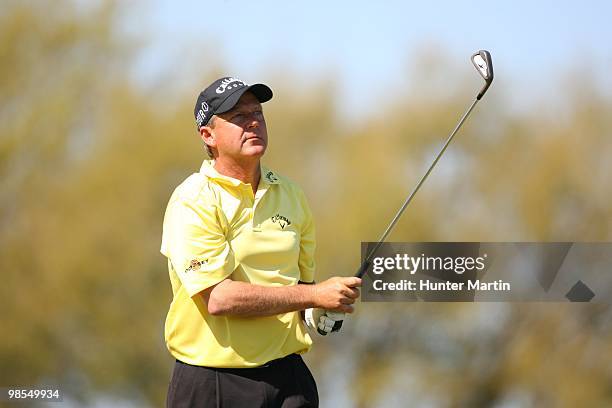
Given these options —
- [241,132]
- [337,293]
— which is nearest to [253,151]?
[241,132]

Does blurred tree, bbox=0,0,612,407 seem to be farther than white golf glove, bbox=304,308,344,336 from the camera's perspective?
Yes

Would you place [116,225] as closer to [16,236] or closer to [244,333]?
[16,236]

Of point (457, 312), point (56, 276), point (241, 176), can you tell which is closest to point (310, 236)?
point (241, 176)

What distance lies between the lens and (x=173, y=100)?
4.66 m

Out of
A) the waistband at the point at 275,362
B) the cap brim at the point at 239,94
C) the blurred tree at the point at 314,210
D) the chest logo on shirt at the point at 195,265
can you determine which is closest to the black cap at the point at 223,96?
the cap brim at the point at 239,94

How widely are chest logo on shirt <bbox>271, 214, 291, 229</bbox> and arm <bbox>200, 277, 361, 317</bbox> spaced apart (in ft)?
0.60

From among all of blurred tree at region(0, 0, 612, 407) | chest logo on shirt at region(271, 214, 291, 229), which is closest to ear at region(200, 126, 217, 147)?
chest logo on shirt at region(271, 214, 291, 229)

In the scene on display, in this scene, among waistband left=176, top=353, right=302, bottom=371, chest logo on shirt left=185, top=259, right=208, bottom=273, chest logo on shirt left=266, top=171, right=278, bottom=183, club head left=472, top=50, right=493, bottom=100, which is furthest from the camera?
club head left=472, top=50, right=493, bottom=100

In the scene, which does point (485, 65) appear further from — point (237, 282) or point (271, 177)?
point (237, 282)

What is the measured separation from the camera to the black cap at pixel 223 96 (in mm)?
2180

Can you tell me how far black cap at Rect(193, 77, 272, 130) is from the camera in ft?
7.15

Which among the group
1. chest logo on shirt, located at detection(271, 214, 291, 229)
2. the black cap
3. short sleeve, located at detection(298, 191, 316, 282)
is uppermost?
the black cap

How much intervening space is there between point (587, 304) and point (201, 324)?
292 centimetres

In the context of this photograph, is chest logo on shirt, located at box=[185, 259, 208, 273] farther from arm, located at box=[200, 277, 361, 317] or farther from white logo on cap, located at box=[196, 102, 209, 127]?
white logo on cap, located at box=[196, 102, 209, 127]
